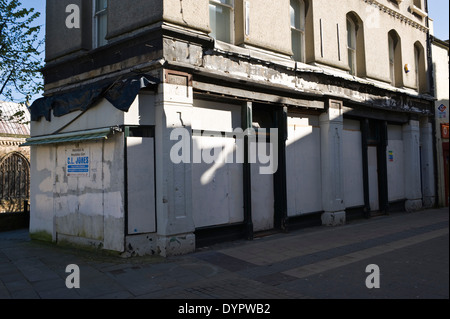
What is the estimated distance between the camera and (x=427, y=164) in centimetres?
1650

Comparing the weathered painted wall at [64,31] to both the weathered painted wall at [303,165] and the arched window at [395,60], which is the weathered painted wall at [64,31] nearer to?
the weathered painted wall at [303,165]

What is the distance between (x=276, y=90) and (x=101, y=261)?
6.15 metres

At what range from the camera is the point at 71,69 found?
10008mm

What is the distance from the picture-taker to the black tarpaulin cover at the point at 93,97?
7582 mm

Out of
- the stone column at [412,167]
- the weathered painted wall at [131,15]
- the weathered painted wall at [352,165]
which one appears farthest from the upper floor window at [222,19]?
the stone column at [412,167]

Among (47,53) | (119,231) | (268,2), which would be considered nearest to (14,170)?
(47,53)

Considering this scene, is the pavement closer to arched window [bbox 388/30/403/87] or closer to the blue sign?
the blue sign

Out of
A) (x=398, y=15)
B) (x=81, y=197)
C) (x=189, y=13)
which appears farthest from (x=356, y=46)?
(x=81, y=197)

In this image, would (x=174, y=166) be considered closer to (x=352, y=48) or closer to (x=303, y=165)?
(x=303, y=165)

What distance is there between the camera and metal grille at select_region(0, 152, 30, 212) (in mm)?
20156

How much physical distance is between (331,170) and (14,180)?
17.7 meters

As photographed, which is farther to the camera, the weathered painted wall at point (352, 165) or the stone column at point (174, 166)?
the weathered painted wall at point (352, 165)

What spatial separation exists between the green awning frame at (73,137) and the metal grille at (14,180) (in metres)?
11.8

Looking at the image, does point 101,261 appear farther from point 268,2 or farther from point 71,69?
point 268,2
